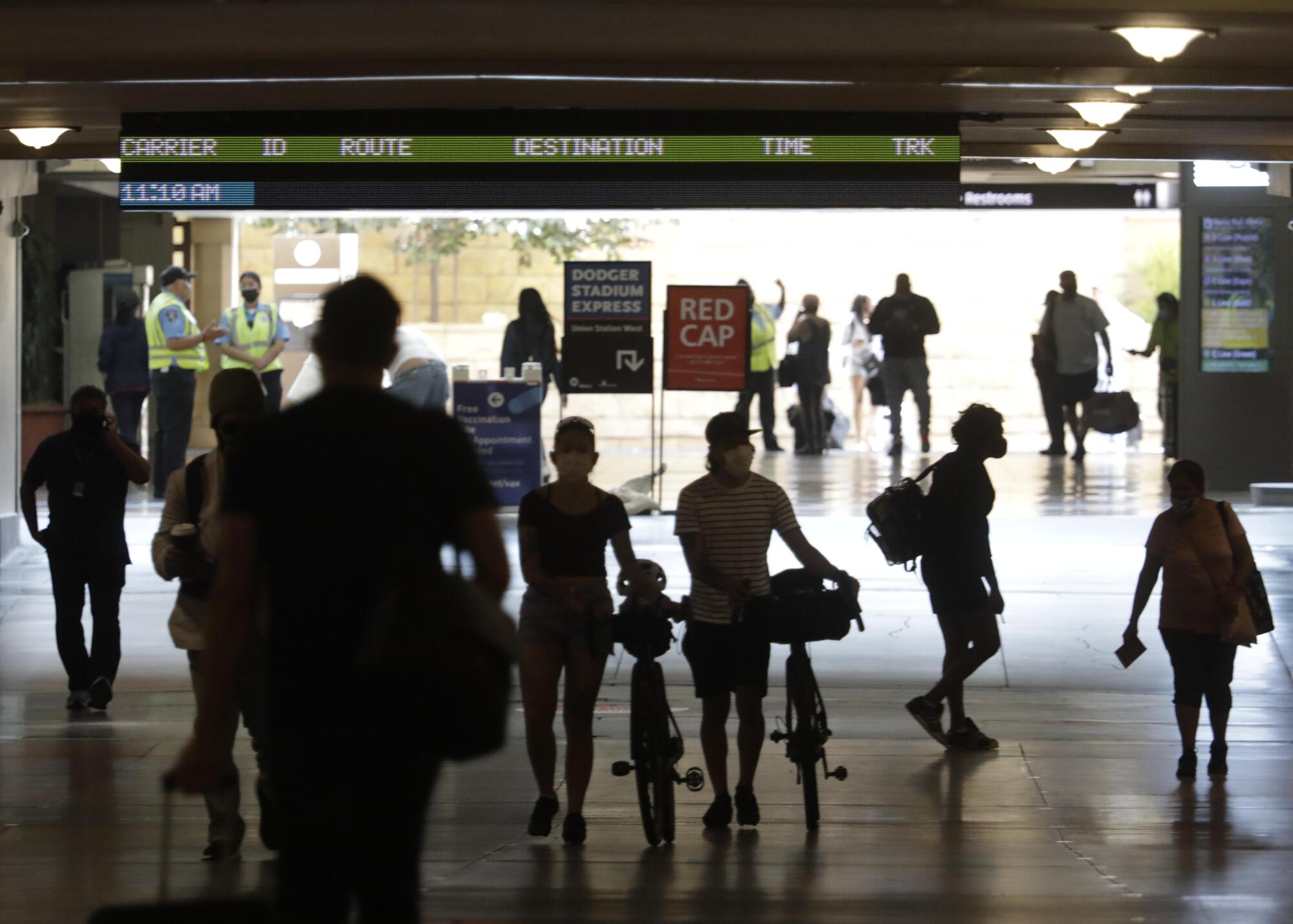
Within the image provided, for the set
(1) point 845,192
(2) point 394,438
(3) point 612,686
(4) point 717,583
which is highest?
(1) point 845,192

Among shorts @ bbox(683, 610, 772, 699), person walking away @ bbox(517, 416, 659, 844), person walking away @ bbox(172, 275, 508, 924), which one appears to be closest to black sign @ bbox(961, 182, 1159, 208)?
shorts @ bbox(683, 610, 772, 699)

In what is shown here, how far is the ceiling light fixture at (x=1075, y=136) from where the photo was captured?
13.8 meters

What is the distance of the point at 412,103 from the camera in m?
13.2

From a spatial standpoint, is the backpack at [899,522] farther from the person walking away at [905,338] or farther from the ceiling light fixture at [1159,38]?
the person walking away at [905,338]

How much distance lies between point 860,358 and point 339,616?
2265 cm

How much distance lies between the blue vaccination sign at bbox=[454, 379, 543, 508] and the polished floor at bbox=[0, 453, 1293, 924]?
1.70m

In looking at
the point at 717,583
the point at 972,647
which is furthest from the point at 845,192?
the point at 717,583

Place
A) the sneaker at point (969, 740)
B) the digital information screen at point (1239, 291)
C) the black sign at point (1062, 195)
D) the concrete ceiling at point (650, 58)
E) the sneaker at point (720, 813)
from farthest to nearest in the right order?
1. the black sign at point (1062, 195)
2. the digital information screen at point (1239, 291)
3. the sneaker at point (969, 740)
4. the concrete ceiling at point (650, 58)
5. the sneaker at point (720, 813)

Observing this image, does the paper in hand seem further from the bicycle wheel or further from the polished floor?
the bicycle wheel

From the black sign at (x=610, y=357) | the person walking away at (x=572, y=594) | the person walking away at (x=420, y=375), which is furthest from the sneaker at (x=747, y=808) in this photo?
the person walking away at (x=420, y=375)

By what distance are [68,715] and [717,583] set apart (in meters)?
4.85

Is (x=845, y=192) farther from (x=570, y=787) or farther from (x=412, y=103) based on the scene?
(x=570, y=787)

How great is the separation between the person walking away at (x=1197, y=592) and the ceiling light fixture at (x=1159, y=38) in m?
2.33

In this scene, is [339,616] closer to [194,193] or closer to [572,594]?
[572,594]
